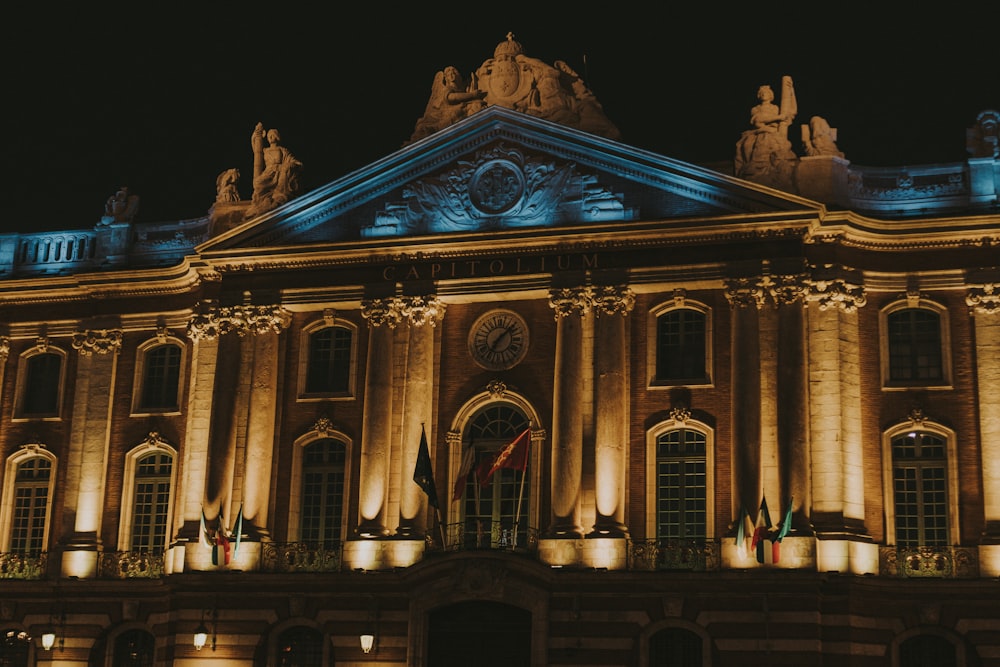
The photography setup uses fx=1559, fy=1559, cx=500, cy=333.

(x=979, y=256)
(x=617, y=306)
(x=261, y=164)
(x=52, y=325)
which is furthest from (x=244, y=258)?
(x=979, y=256)

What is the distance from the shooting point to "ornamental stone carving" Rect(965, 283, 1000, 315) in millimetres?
35750

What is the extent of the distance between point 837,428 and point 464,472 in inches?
349

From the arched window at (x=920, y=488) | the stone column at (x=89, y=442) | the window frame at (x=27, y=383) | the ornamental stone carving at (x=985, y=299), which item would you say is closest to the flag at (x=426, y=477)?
the stone column at (x=89, y=442)

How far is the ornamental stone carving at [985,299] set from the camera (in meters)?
35.8

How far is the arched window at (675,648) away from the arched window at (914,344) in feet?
24.8

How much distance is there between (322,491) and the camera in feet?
127

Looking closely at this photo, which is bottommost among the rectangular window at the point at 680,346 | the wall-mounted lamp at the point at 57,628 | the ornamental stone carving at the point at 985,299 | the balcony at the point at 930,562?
the wall-mounted lamp at the point at 57,628

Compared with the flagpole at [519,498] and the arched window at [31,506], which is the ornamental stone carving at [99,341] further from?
the flagpole at [519,498]

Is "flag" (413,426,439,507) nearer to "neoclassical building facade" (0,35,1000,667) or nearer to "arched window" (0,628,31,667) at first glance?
"neoclassical building facade" (0,35,1000,667)

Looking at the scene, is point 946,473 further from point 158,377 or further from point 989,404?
point 158,377

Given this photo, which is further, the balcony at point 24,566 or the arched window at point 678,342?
the balcony at point 24,566

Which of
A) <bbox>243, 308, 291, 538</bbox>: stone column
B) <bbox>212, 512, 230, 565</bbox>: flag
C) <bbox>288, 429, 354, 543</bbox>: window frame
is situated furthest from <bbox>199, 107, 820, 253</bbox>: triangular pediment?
<bbox>212, 512, 230, 565</bbox>: flag

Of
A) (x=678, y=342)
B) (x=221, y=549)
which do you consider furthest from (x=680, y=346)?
(x=221, y=549)

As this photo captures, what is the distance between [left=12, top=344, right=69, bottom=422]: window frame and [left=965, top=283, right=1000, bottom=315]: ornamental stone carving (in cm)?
2381
